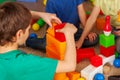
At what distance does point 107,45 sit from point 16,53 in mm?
536

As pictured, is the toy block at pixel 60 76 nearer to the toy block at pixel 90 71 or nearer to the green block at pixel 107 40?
the toy block at pixel 90 71

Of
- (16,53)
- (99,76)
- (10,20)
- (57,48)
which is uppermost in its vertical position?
(10,20)

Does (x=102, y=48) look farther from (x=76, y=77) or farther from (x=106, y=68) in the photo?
(x=76, y=77)

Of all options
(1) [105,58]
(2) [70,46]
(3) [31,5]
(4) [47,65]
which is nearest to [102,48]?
(1) [105,58]

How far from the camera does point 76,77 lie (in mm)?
1244

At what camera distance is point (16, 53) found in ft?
2.93

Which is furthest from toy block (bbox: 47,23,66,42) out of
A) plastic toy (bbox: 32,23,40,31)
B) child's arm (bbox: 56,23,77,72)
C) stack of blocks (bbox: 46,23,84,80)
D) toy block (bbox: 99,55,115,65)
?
plastic toy (bbox: 32,23,40,31)

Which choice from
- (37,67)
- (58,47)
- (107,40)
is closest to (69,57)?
(37,67)

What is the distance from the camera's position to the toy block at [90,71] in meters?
1.23

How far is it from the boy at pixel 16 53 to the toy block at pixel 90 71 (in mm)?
316

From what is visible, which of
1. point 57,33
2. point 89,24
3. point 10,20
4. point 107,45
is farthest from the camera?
point 89,24

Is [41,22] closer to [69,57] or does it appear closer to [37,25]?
[37,25]

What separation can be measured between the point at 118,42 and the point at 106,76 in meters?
0.18

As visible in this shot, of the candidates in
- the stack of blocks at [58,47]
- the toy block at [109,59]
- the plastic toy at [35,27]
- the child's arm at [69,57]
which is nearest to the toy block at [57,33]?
the stack of blocks at [58,47]
